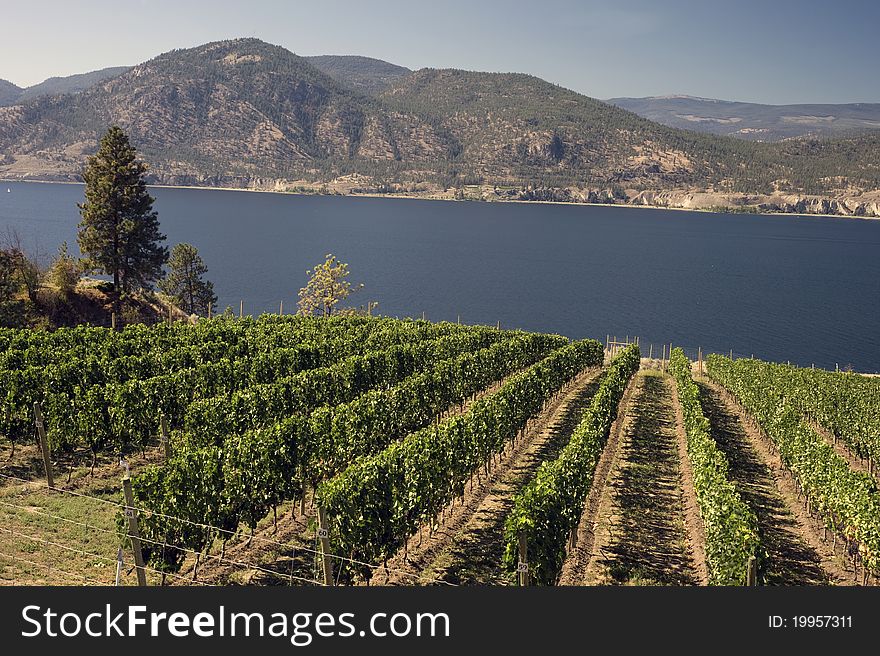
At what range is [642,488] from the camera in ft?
93.6

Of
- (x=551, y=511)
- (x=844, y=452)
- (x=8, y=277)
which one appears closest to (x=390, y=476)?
(x=551, y=511)

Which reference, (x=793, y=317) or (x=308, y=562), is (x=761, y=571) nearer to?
(x=308, y=562)

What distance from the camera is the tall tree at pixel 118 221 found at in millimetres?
59594

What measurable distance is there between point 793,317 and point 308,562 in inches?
4765

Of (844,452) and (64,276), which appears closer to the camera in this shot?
(844,452)

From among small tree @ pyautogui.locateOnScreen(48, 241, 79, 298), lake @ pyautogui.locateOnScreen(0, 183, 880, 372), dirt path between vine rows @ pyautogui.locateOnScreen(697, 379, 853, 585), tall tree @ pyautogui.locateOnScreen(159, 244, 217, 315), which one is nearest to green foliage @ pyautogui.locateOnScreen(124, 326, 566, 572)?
dirt path between vine rows @ pyautogui.locateOnScreen(697, 379, 853, 585)

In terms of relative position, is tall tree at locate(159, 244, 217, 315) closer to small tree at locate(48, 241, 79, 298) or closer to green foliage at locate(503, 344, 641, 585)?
small tree at locate(48, 241, 79, 298)

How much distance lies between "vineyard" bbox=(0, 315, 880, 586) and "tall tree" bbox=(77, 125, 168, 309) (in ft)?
66.3

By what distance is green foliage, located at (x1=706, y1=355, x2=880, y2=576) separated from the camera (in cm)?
2081

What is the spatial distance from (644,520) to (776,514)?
21.4 feet

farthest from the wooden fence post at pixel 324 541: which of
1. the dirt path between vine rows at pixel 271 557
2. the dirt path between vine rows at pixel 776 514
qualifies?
the dirt path between vine rows at pixel 776 514

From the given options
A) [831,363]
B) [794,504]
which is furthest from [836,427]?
[831,363]

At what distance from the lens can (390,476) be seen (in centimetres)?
2125

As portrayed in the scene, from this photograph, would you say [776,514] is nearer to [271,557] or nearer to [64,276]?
[271,557]
